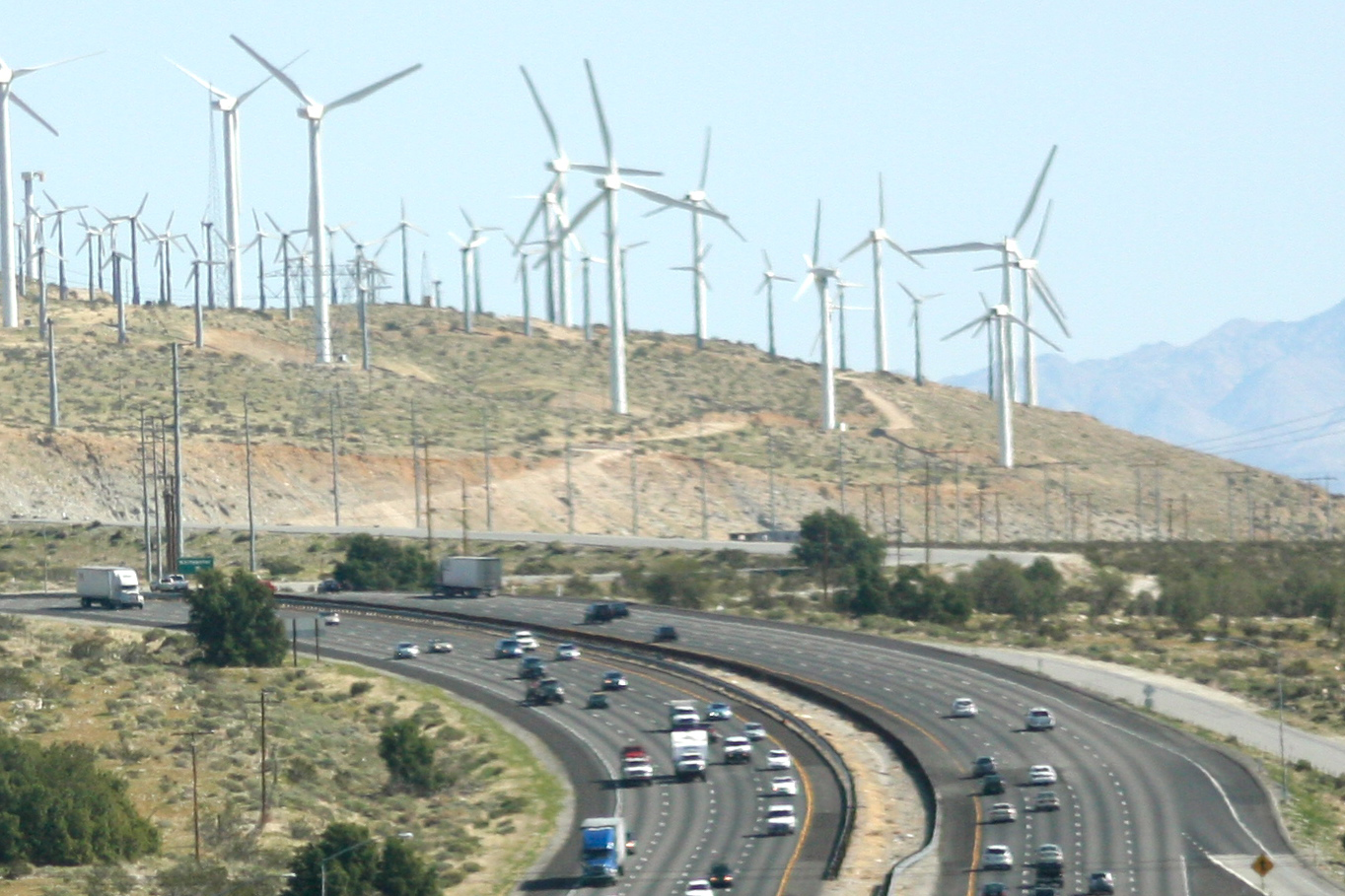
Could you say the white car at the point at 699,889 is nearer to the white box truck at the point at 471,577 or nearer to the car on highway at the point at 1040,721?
the car on highway at the point at 1040,721

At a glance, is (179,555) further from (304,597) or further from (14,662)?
(14,662)

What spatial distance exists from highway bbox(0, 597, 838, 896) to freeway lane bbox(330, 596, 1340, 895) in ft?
17.7

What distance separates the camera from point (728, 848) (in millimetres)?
80375

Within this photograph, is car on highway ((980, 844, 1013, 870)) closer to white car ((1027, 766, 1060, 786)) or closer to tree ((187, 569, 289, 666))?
white car ((1027, 766, 1060, 786))

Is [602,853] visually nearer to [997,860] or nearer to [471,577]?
[997,860]

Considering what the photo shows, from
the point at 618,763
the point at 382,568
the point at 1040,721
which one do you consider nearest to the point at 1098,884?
the point at 618,763

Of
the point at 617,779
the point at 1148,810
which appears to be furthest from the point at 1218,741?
the point at 617,779

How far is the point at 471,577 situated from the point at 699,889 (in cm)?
8172

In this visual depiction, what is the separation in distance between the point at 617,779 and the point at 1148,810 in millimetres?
21898

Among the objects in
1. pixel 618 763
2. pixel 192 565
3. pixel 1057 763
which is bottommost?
pixel 1057 763

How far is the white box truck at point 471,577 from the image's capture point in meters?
152

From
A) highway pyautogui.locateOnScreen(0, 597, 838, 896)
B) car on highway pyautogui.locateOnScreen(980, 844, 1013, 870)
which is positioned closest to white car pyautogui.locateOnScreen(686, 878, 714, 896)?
highway pyautogui.locateOnScreen(0, 597, 838, 896)

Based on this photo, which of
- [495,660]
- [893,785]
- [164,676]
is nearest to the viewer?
[893,785]

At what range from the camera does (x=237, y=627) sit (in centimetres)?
12256
